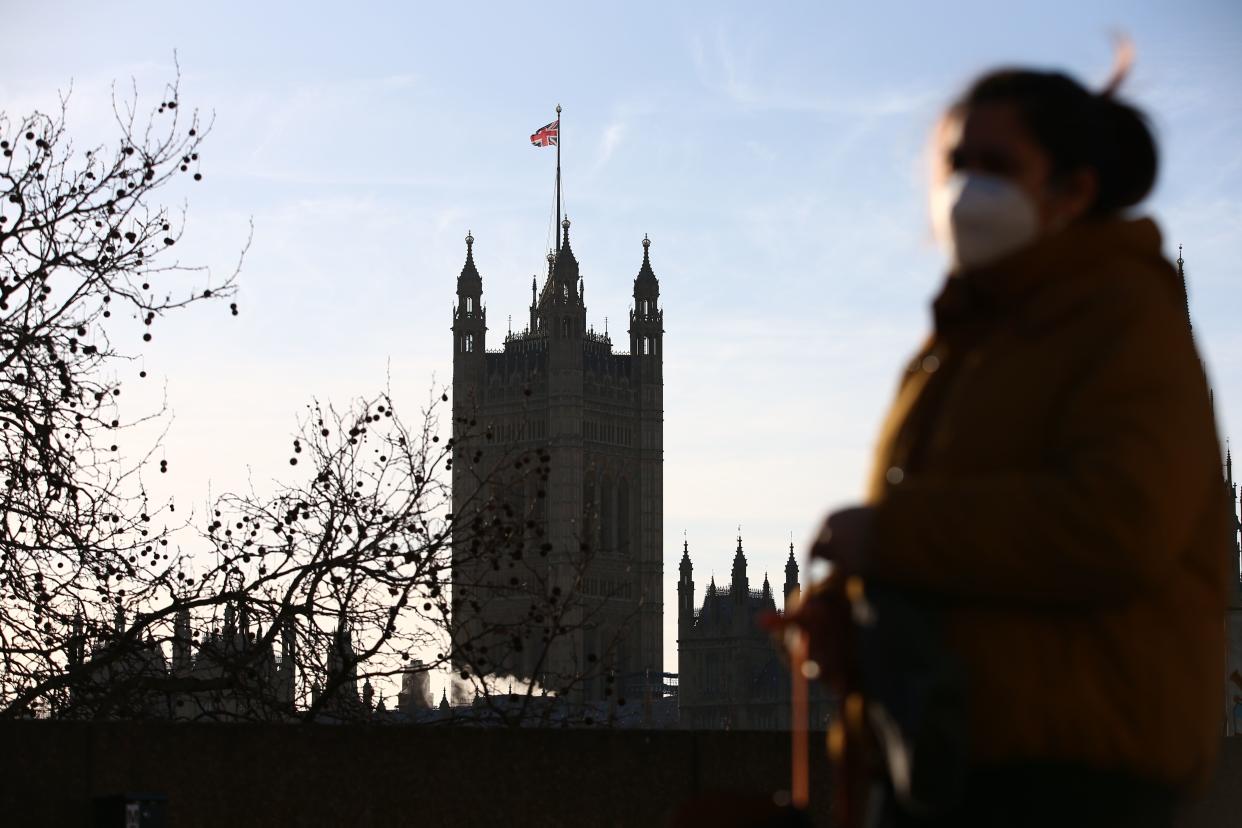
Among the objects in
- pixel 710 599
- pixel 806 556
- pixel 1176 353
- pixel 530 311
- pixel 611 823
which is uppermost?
pixel 530 311

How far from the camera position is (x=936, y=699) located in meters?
1.77

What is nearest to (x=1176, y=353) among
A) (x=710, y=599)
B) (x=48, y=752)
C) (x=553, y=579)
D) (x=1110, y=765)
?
(x=1110, y=765)

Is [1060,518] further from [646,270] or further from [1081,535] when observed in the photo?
[646,270]

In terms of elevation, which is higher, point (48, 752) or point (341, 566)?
point (341, 566)

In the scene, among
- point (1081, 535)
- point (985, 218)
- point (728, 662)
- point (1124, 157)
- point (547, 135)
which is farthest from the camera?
point (728, 662)

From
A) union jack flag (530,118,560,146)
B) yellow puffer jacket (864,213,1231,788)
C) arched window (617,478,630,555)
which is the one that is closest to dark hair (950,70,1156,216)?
yellow puffer jacket (864,213,1231,788)

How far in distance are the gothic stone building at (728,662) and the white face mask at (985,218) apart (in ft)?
276

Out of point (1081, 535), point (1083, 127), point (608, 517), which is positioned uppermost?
point (608, 517)

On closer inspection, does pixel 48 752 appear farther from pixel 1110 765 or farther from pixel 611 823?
pixel 1110 765

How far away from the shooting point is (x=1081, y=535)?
1.75m

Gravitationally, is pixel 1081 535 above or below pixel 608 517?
below

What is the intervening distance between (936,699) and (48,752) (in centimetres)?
381

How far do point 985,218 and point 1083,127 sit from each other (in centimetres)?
16

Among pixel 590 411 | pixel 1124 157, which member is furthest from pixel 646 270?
pixel 1124 157
